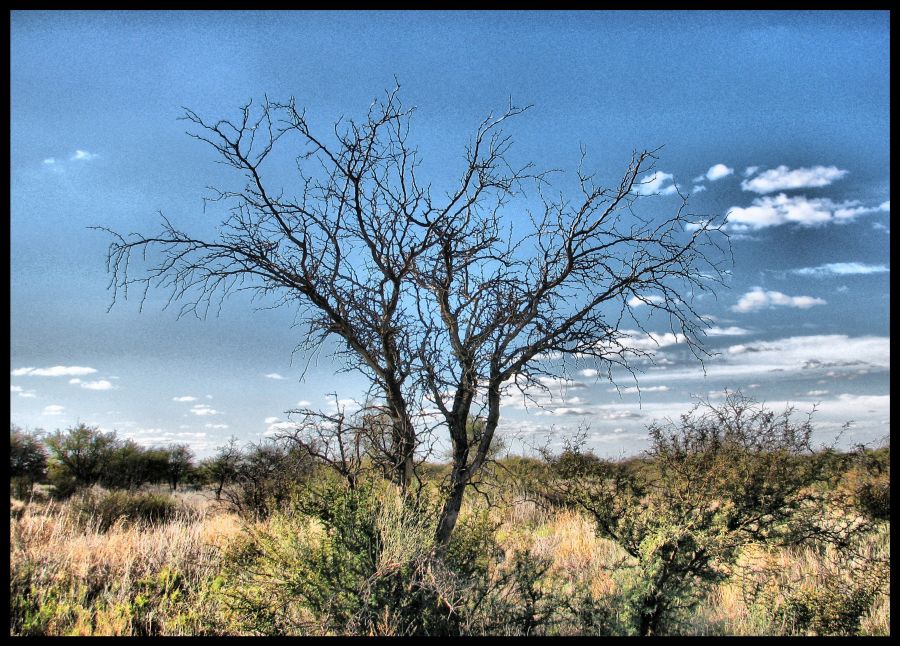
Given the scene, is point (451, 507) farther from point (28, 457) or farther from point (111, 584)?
point (28, 457)

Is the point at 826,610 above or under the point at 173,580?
under

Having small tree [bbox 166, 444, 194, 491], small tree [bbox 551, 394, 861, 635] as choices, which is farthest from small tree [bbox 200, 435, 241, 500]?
small tree [bbox 551, 394, 861, 635]

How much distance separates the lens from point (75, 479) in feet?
76.9

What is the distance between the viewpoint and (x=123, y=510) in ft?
48.7

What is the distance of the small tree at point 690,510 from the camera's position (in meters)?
6.97

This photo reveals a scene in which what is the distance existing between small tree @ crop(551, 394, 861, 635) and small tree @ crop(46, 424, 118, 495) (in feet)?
70.9

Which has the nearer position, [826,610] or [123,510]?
[826,610]

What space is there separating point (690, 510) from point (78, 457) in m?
23.5

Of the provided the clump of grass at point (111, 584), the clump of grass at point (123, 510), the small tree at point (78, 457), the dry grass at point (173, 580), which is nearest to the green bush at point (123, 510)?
the clump of grass at point (123, 510)

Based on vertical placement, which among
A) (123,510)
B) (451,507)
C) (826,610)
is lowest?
(826,610)

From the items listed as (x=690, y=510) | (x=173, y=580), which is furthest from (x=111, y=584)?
(x=690, y=510)

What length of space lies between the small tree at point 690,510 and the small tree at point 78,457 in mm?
21611

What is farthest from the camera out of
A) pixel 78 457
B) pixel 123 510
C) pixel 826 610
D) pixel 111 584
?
pixel 78 457
